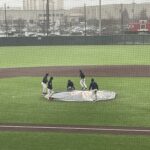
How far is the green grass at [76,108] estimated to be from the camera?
12148 millimetres

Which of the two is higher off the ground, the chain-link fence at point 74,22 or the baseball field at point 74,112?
the chain-link fence at point 74,22

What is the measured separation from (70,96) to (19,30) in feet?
121

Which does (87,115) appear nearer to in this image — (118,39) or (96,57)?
(96,57)

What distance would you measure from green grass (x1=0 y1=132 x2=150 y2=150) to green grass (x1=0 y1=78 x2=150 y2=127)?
1.44m

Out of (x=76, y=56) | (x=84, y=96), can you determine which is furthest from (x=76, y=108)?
(x=76, y=56)

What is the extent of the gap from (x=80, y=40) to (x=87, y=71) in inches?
654

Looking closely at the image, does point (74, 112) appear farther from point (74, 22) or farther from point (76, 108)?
point (74, 22)

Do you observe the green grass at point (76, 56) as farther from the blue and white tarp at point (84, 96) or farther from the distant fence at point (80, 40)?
the blue and white tarp at point (84, 96)

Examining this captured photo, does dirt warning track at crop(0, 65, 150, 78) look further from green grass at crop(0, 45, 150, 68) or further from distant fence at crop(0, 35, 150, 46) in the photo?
distant fence at crop(0, 35, 150, 46)

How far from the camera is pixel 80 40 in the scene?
40375mm

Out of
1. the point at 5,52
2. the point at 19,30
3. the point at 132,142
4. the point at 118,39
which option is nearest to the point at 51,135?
the point at 132,142

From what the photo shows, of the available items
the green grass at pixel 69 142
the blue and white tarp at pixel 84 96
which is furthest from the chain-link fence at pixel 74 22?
the green grass at pixel 69 142

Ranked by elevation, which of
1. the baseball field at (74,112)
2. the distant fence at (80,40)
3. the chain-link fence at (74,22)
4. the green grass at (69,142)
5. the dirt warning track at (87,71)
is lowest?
the green grass at (69,142)

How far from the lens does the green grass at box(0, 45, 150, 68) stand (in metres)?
28.6
